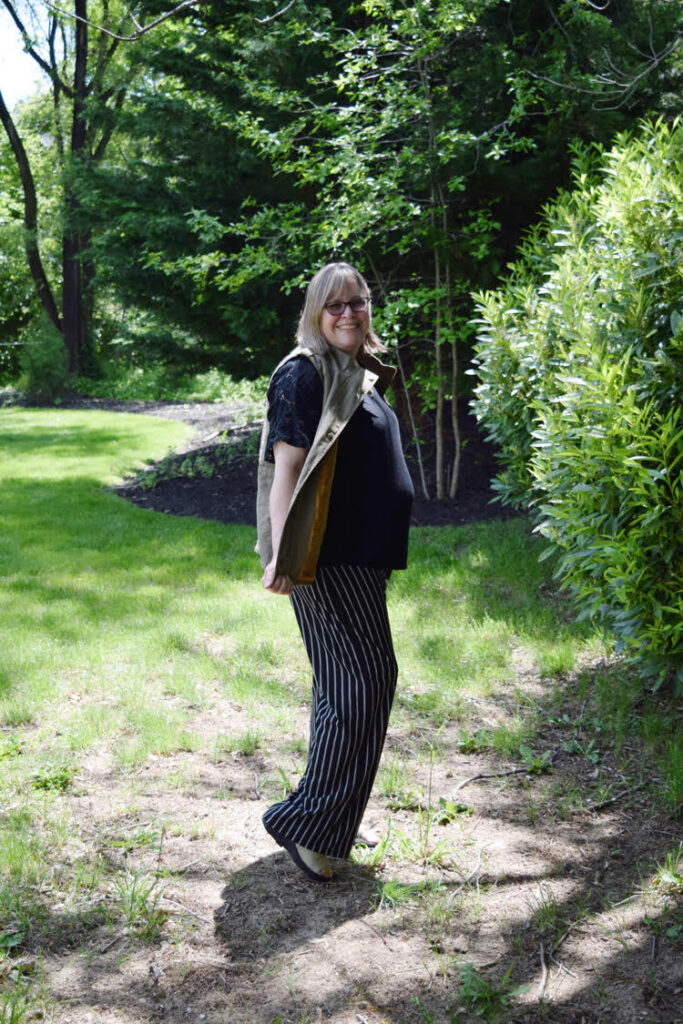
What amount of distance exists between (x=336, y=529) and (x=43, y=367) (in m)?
17.0

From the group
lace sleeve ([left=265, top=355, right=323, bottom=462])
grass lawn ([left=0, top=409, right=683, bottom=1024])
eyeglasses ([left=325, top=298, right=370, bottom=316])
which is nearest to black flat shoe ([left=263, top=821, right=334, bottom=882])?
grass lawn ([left=0, top=409, right=683, bottom=1024])

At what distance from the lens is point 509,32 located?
761cm

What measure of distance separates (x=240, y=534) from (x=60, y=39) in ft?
67.5

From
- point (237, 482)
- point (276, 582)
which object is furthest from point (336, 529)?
point (237, 482)

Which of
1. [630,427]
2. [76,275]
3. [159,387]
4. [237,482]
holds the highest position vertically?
[76,275]

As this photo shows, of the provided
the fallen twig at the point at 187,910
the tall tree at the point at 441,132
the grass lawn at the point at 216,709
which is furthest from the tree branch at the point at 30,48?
the fallen twig at the point at 187,910

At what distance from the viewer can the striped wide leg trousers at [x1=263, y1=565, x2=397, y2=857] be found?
2.92m

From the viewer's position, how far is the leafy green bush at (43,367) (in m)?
18.4

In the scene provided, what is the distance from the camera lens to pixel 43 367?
18.5 m

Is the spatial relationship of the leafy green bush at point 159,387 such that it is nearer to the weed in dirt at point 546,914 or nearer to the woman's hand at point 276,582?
the woman's hand at point 276,582

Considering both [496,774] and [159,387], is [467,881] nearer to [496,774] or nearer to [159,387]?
[496,774]

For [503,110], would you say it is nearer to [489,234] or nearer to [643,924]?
[489,234]

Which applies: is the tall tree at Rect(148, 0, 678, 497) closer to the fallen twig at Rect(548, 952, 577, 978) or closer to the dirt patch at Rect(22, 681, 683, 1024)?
the dirt patch at Rect(22, 681, 683, 1024)

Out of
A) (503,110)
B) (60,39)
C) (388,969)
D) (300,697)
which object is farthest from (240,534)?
(60,39)
